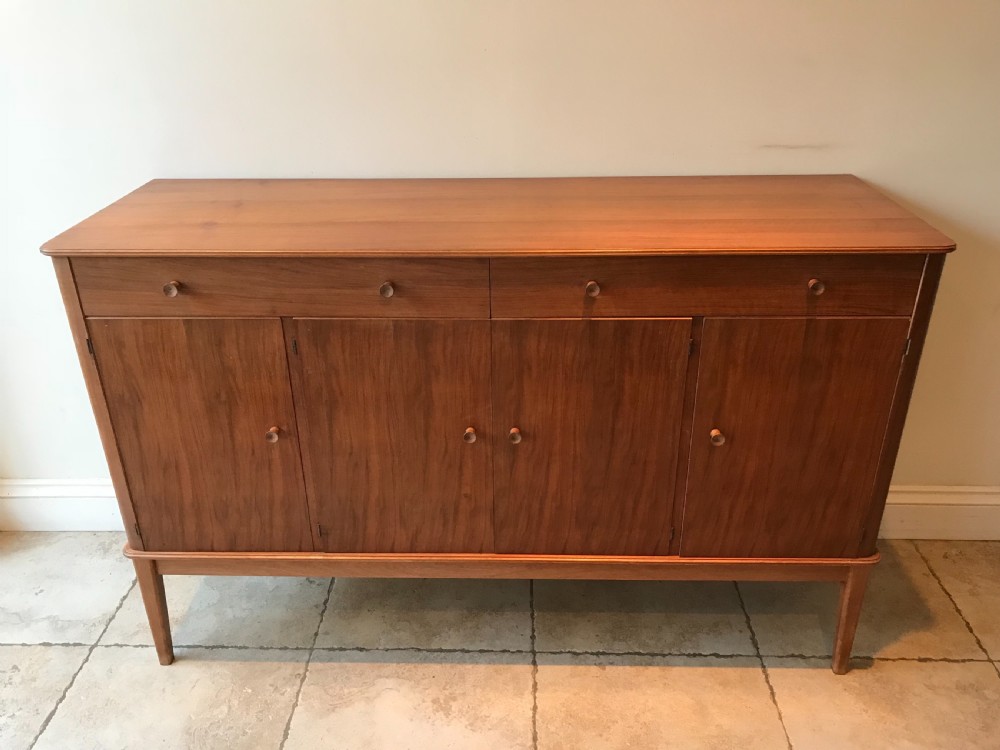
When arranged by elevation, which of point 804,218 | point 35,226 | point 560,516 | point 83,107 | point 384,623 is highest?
point 83,107

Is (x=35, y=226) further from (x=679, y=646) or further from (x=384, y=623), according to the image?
(x=679, y=646)

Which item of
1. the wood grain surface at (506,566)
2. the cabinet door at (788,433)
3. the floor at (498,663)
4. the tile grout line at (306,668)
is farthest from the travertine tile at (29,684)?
the cabinet door at (788,433)

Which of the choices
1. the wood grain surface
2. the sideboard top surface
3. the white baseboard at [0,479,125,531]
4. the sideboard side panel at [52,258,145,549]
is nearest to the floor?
the white baseboard at [0,479,125,531]

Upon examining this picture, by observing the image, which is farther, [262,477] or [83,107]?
[83,107]

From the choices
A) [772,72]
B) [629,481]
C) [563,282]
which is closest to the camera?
[563,282]

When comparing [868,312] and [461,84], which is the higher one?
[461,84]

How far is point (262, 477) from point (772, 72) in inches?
52.9

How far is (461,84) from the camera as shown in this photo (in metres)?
1.71

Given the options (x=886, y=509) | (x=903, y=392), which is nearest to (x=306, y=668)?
(x=903, y=392)

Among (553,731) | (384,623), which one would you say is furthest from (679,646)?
(384,623)

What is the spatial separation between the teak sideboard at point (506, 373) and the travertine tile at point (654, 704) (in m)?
0.23

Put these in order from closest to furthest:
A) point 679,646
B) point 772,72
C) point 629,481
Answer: point 629,481, point 772,72, point 679,646

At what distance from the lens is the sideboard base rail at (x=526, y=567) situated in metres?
1.61

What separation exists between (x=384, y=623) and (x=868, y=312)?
1.24m
